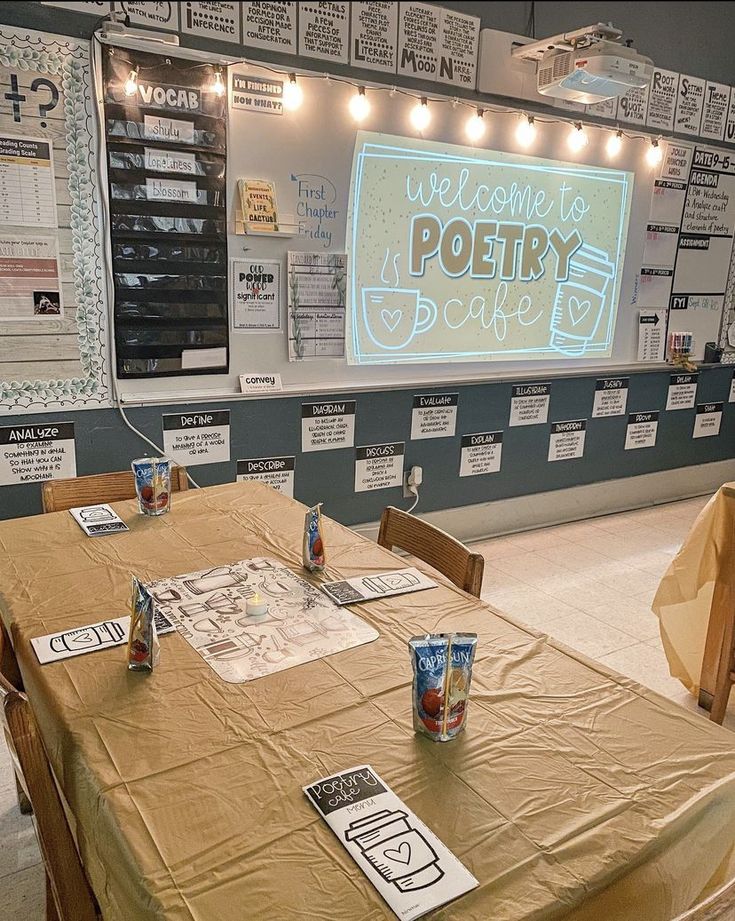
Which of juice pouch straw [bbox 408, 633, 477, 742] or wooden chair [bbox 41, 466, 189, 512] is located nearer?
juice pouch straw [bbox 408, 633, 477, 742]

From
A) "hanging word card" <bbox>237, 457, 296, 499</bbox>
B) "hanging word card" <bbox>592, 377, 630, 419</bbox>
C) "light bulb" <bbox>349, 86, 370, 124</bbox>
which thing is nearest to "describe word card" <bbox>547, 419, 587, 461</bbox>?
"hanging word card" <bbox>592, 377, 630, 419</bbox>

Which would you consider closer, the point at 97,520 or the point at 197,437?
the point at 97,520

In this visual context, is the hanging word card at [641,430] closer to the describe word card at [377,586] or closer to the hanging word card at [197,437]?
the hanging word card at [197,437]

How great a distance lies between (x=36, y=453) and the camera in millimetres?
2689

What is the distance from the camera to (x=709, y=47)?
405 cm

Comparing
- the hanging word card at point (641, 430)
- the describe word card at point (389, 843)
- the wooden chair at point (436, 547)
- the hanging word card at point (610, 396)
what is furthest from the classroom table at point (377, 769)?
the hanging word card at point (641, 430)

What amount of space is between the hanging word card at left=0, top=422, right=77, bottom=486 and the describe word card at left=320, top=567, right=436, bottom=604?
155cm

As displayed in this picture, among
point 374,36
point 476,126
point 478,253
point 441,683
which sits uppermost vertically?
point 374,36

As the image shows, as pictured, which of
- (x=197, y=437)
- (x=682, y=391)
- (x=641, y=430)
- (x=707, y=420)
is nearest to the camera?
(x=197, y=437)

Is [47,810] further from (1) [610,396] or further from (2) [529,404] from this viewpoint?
(1) [610,396]

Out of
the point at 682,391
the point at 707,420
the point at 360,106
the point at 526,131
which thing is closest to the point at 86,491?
the point at 360,106

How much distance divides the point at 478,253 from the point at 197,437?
1652 millimetres

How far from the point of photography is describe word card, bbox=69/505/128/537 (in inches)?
75.2

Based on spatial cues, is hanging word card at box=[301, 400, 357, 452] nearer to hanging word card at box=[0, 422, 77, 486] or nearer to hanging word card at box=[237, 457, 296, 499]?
hanging word card at box=[237, 457, 296, 499]
